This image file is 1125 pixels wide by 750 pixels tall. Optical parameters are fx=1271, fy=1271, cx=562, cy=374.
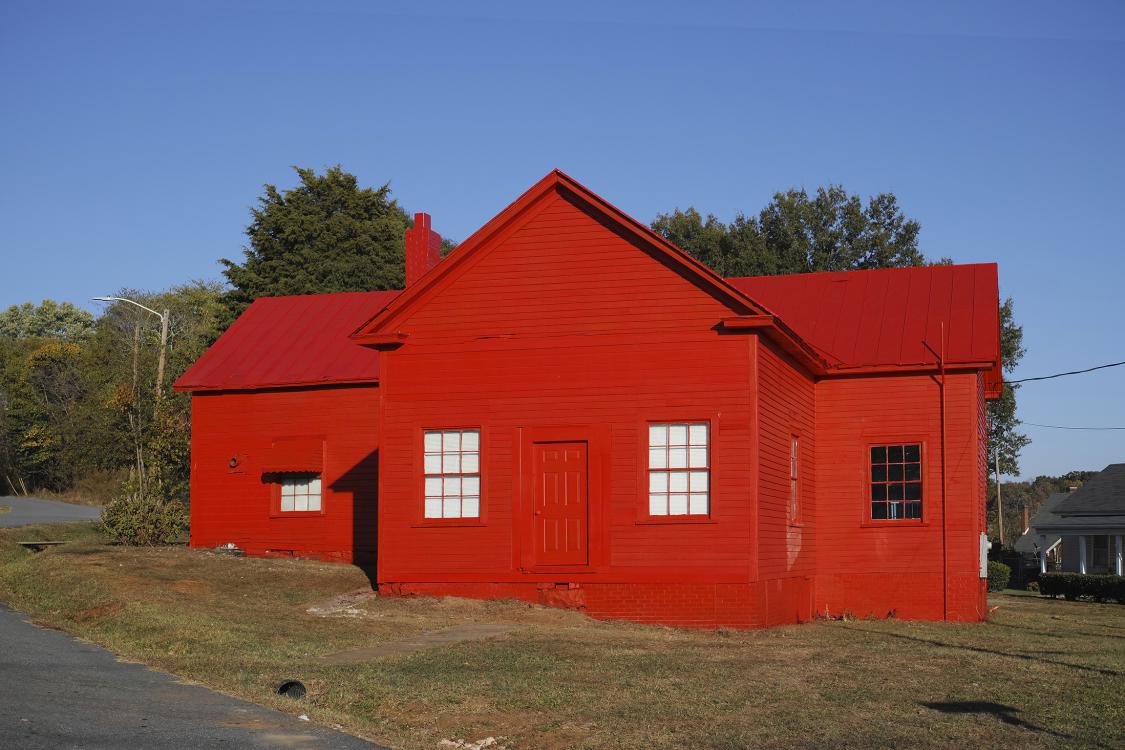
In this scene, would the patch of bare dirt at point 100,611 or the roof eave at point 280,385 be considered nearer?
the patch of bare dirt at point 100,611

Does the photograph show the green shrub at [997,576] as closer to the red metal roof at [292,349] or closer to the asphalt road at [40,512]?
the red metal roof at [292,349]

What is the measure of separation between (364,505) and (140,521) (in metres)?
4.95

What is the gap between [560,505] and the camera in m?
20.5

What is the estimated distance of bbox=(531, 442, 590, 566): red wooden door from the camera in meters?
20.4

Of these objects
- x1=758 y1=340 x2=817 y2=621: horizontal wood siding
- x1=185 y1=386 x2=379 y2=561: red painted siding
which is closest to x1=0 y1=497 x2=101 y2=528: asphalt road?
x1=185 y1=386 x2=379 y2=561: red painted siding

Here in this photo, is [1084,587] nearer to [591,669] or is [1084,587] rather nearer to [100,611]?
[591,669]

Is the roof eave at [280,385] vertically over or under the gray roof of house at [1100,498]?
over

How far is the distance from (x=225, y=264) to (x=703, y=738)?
44.3 meters

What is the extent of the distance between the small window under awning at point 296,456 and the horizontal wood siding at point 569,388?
6.58 metres

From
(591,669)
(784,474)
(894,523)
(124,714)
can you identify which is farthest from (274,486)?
(124,714)

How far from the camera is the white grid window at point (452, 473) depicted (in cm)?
2102

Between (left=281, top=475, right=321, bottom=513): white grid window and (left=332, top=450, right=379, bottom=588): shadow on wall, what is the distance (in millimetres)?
754

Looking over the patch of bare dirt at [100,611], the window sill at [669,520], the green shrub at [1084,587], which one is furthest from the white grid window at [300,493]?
the green shrub at [1084,587]

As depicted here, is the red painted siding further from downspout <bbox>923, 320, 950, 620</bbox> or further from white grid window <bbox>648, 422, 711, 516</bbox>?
downspout <bbox>923, 320, 950, 620</bbox>
